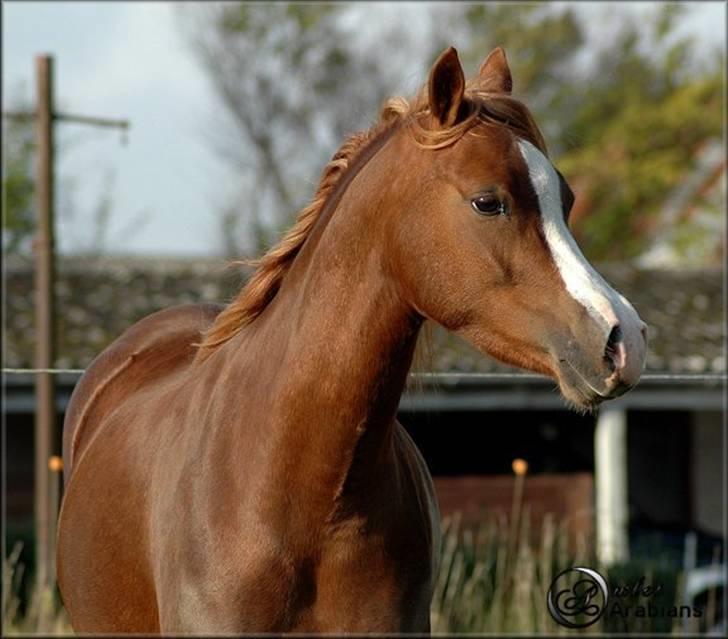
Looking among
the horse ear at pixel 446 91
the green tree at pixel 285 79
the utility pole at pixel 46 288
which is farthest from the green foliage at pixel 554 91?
the horse ear at pixel 446 91

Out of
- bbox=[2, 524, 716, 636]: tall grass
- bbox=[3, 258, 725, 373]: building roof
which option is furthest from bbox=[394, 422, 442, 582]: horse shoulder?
bbox=[3, 258, 725, 373]: building roof

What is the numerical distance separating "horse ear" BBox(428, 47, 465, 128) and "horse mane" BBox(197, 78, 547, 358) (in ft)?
0.10

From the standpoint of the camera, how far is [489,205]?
343cm

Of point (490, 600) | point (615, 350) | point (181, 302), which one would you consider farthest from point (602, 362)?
point (181, 302)

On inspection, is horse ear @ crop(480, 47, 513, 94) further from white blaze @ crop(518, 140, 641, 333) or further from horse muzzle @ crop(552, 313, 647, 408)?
horse muzzle @ crop(552, 313, 647, 408)

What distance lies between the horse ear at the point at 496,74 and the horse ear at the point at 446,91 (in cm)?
26

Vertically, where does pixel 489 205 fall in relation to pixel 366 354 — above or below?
above

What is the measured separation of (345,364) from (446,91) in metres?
0.71

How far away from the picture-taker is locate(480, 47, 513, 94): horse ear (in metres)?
3.91

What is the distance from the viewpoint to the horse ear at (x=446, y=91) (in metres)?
Answer: 3.54

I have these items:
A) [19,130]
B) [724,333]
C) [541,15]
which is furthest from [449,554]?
[541,15]

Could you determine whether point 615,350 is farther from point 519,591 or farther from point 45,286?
point 45,286

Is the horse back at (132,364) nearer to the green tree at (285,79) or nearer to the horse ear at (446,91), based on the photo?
the horse ear at (446,91)

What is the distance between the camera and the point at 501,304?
11.4 feet
